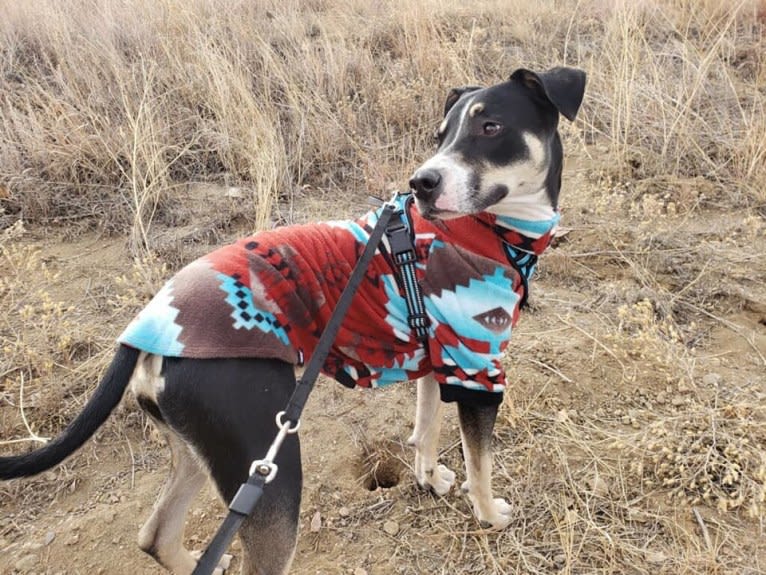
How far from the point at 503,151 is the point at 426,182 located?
1.23 feet

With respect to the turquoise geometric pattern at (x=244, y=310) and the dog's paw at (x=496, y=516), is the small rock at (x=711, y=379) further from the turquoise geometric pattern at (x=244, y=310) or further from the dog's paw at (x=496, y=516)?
the turquoise geometric pattern at (x=244, y=310)

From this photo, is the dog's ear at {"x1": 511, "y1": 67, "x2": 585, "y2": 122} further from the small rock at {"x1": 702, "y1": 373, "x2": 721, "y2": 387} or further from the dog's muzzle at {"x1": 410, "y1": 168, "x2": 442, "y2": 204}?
the small rock at {"x1": 702, "y1": 373, "x2": 721, "y2": 387}

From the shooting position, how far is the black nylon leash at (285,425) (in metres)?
1.38

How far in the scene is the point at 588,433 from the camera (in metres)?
2.98

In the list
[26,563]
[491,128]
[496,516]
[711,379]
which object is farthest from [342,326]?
[711,379]

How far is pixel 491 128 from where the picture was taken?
7.54 feet

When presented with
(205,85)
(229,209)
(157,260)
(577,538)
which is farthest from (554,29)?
(577,538)

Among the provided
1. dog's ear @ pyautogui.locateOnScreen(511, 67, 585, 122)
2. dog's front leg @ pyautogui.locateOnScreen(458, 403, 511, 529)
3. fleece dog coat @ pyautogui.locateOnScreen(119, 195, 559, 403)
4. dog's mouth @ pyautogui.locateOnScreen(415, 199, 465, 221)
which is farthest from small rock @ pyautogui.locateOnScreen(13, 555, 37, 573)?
dog's ear @ pyautogui.locateOnScreen(511, 67, 585, 122)

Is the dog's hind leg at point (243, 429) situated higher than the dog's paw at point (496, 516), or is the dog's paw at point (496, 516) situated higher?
the dog's hind leg at point (243, 429)

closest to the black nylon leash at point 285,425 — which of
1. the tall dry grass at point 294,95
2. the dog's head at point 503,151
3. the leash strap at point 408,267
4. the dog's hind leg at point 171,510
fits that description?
the leash strap at point 408,267

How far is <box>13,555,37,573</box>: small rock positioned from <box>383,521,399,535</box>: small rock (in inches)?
60.6

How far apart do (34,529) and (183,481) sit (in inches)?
37.3

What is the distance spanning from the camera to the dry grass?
266cm

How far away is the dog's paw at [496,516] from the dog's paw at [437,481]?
0.73ft
